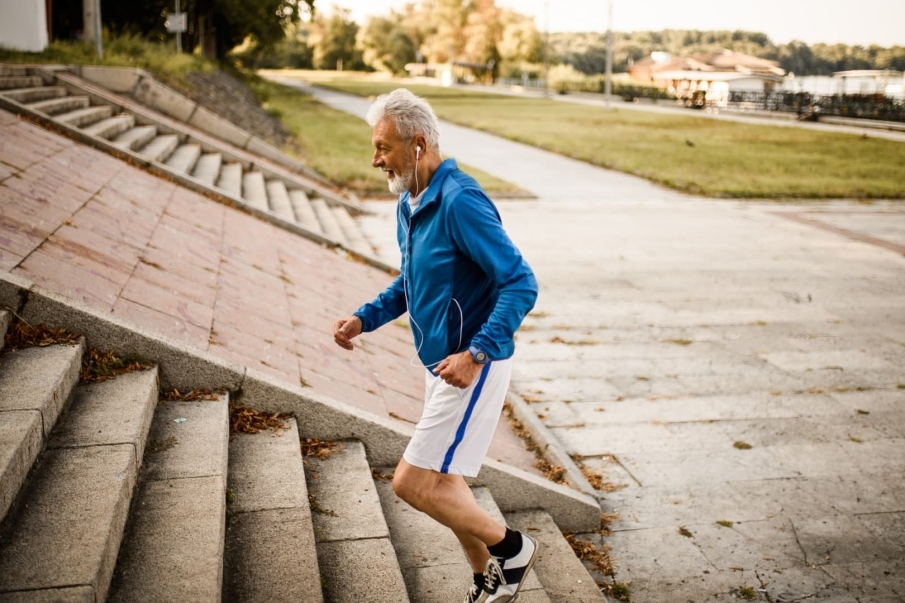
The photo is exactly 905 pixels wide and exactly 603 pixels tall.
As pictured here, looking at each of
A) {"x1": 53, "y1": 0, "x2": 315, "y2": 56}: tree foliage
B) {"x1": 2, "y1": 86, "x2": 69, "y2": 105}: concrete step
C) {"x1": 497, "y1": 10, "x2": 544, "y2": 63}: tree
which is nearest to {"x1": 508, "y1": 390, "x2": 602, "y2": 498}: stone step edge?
{"x1": 2, "y1": 86, "x2": 69, "y2": 105}: concrete step

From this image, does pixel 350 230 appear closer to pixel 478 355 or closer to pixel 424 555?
pixel 424 555

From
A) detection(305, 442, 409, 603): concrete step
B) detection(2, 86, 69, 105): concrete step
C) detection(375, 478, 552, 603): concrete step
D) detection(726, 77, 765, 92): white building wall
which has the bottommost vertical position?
detection(375, 478, 552, 603): concrete step

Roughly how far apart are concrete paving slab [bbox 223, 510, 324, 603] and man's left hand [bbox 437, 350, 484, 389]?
1018 millimetres

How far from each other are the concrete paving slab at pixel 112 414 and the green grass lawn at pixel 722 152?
16.2 m

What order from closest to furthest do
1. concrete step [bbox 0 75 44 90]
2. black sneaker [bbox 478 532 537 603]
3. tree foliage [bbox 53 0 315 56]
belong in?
black sneaker [bbox 478 532 537 603] → concrete step [bbox 0 75 44 90] → tree foliage [bbox 53 0 315 56]

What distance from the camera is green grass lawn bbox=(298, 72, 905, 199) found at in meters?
18.9

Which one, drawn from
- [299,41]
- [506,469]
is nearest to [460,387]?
[506,469]

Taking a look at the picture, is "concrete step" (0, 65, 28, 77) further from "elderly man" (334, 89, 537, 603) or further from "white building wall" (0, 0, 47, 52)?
"elderly man" (334, 89, 537, 603)

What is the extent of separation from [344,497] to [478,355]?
1.53 m

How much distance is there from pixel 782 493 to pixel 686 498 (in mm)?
598

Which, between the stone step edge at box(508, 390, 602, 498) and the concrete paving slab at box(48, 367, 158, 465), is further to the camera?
the stone step edge at box(508, 390, 602, 498)

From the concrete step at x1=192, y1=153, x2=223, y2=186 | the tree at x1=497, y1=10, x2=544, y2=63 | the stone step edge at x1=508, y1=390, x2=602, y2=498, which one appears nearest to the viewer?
the stone step edge at x1=508, y1=390, x2=602, y2=498

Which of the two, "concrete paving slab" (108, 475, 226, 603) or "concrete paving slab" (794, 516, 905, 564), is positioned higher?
"concrete paving slab" (108, 475, 226, 603)

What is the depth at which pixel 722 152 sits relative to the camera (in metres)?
25.9
